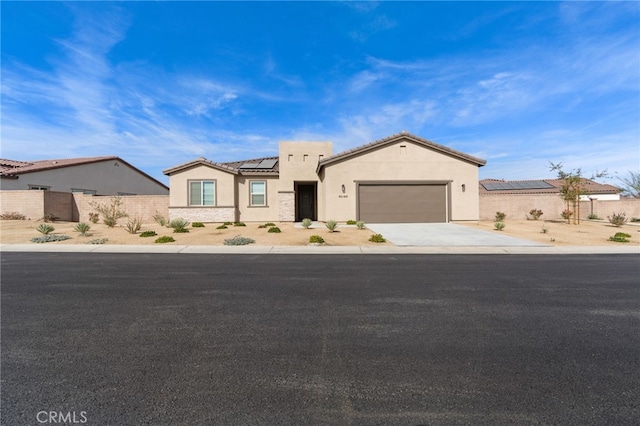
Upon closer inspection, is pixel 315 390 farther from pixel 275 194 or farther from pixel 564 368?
pixel 275 194

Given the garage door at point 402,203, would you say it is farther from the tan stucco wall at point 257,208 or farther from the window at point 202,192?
the window at point 202,192

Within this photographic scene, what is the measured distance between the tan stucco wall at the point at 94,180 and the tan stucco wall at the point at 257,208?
17.6 m

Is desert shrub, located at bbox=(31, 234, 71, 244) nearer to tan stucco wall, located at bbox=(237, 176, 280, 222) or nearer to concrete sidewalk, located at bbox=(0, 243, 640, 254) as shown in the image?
concrete sidewalk, located at bbox=(0, 243, 640, 254)

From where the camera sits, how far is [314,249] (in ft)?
40.3

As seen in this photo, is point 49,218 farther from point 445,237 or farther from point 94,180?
point 445,237

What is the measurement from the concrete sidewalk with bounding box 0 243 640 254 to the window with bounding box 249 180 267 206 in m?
10.5

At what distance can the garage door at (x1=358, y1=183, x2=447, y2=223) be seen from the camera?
67.9 ft

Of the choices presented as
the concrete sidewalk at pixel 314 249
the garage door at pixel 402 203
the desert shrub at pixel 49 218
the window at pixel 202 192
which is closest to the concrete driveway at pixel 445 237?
the concrete sidewalk at pixel 314 249

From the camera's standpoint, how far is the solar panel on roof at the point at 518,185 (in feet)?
115

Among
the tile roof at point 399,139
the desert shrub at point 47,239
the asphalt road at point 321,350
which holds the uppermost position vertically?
the tile roof at point 399,139

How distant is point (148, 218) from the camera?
23906 mm

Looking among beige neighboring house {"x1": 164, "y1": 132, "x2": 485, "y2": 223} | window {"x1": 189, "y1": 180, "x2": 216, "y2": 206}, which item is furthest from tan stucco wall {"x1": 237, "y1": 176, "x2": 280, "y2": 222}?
window {"x1": 189, "y1": 180, "x2": 216, "y2": 206}

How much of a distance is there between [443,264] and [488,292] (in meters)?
3.03

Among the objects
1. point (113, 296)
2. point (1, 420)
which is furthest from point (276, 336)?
point (113, 296)
